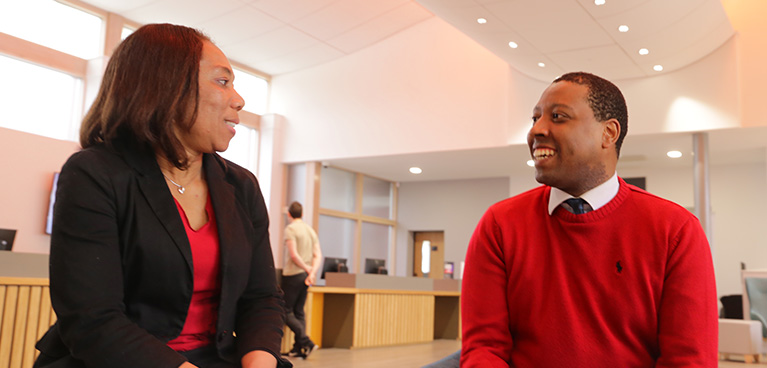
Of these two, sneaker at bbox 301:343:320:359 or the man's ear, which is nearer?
the man's ear

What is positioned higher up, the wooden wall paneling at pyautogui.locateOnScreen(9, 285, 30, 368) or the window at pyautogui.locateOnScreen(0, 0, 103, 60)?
the window at pyautogui.locateOnScreen(0, 0, 103, 60)

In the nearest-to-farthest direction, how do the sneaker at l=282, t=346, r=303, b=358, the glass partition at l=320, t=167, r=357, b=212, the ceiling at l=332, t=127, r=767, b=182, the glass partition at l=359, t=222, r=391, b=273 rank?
1. the sneaker at l=282, t=346, r=303, b=358
2. the ceiling at l=332, t=127, r=767, b=182
3. the glass partition at l=320, t=167, r=357, b=212
4. the glass partition at l=359, t=222, r=391, b=273

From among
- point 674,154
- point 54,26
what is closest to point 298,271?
point 54,26

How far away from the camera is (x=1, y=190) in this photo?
8.05 metres

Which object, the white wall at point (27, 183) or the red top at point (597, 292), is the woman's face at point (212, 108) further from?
the white wall at point (27, 183)

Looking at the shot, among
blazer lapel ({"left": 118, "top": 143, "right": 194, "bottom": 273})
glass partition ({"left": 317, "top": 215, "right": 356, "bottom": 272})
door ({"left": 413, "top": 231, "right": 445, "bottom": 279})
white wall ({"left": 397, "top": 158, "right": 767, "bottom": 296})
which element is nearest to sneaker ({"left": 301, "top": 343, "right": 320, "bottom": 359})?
blazer lapel ({"left": 118, "top": 143, "right": 194, "bottom": 273})

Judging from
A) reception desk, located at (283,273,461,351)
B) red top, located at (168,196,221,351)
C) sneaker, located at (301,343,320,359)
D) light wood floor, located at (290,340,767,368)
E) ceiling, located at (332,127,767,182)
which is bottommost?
light wood floor, located at (290,340,767,368)

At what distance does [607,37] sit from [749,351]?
12.4 ft

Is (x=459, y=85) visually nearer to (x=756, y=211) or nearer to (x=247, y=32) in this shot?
(x=247, y=32)

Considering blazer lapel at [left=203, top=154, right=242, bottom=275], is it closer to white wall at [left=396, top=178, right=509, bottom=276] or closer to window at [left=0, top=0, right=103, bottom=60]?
window at [left=0, top=0, right=103, bottom=60]

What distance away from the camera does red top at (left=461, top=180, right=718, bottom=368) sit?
1.40 meters

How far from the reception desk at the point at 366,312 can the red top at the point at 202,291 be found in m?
4.98

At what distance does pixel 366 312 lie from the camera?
279 inches

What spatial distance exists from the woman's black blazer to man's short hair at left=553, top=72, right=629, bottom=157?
0.86m
